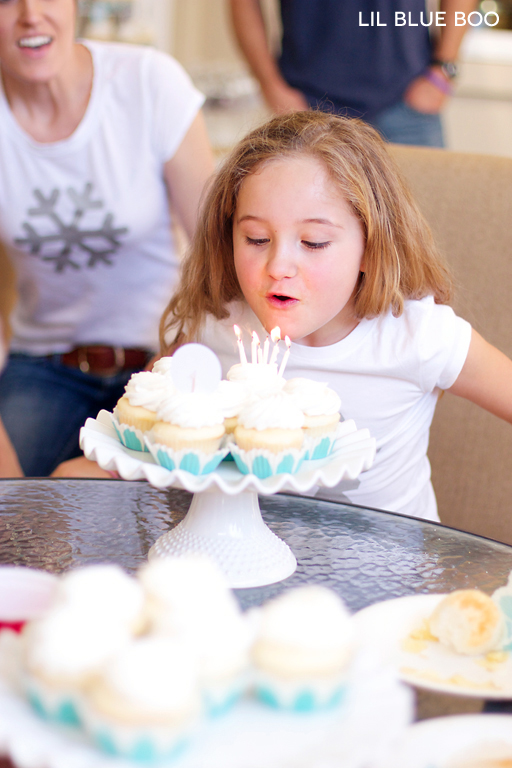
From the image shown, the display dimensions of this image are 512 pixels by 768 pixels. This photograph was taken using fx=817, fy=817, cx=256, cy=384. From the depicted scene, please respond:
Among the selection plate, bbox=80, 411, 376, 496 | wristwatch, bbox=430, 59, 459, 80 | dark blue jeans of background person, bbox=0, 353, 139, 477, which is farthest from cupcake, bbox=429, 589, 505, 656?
wristwatch, bbox=430, 59, 459, 80

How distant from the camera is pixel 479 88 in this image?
4137 millimetres

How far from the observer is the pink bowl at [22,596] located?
0.63 metres

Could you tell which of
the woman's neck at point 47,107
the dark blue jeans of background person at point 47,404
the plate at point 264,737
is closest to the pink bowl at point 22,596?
the plate at point 264,737

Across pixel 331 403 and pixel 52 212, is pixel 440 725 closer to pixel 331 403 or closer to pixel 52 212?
pixel 331 403

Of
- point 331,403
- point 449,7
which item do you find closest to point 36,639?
point 331,403

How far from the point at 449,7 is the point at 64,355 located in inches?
56.7

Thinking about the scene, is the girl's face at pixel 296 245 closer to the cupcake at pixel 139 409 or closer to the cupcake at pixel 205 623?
the cupcake at pixel 139 409

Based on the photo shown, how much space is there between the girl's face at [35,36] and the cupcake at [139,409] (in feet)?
2.97

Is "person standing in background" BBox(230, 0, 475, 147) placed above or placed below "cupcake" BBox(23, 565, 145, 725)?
above

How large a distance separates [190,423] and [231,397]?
95mm

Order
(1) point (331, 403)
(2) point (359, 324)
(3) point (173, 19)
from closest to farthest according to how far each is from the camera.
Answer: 1. (1) point (331, 403)
2. (2) point (359, 324)
3. (3) point (173, 19)

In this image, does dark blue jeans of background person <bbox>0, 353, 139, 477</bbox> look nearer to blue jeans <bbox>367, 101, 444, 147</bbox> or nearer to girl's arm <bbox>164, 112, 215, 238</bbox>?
girl's arm <bbox>164, 112, 215, 238</bbox>

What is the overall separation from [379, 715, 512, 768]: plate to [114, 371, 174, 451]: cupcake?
445 millimetres

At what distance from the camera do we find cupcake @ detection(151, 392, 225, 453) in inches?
33.5
